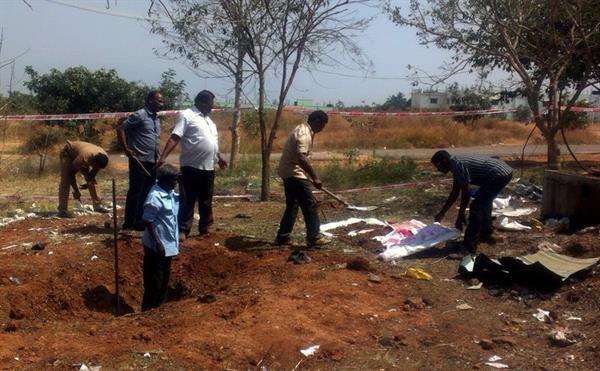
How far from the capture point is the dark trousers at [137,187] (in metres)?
8.15

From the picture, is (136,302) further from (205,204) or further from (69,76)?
(69,76)

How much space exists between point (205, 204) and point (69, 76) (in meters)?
17.9

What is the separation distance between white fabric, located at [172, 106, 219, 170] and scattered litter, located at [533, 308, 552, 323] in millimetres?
3995

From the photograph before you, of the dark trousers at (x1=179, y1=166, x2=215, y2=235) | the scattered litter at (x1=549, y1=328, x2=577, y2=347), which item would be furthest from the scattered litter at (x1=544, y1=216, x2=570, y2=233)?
the dark trousers at (x1=179, y1=166, x2=215, y2=235)

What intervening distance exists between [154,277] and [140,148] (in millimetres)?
2422

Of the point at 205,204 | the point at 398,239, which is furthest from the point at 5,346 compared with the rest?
the point at 398,239

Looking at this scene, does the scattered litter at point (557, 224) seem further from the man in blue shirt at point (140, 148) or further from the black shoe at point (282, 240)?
the man in blue shirt at point (140, 148)

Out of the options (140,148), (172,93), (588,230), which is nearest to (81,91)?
(172,93)

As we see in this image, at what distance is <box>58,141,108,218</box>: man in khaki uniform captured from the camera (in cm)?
896

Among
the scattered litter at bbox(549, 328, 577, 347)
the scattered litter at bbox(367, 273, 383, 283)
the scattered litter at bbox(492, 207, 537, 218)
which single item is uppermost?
the scattered litter at bbox(492, 207, 537, 218)

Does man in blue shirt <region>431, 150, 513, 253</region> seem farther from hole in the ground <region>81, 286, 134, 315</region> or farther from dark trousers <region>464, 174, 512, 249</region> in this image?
hole in the ground <region>81, 286, 134, 315</region>

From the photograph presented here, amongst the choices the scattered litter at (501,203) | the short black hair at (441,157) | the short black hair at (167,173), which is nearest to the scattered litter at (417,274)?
the short black hair at (441,157)

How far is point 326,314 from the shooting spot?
17.7ft

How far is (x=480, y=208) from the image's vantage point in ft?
24.2
